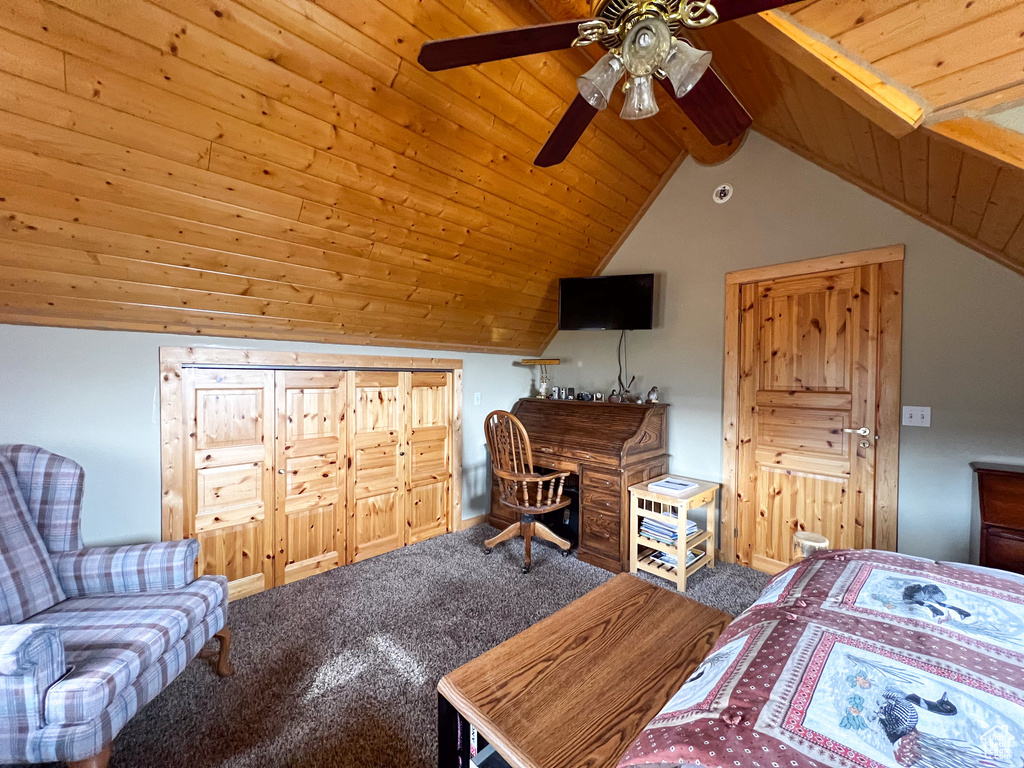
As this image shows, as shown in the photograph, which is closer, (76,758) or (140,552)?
(76,758)

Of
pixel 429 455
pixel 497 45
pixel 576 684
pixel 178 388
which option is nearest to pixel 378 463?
pixel 429 455

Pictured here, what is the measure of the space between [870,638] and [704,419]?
88.8 inches

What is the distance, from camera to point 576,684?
120 centimetres

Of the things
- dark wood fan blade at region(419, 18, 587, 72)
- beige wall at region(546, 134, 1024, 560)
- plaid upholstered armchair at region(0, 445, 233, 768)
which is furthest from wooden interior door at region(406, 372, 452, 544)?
dark wood fan blade at region(419, 18, 587, 72)

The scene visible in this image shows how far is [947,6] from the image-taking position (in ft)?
3.69

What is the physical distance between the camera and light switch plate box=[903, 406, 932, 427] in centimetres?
226

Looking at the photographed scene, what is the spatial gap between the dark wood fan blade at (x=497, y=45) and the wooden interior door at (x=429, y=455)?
235 centimetres

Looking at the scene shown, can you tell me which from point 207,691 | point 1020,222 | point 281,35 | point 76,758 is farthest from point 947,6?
point 207,691

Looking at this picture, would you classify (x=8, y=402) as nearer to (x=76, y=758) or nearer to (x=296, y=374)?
(x=296, y=374)

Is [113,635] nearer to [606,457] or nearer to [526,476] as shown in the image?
[526,476]

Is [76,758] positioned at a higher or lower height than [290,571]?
higher

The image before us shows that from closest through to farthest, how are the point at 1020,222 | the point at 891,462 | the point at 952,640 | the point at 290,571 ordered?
1. the point at 952,640
2. the point at 1020,222
3. the point at 891,462
4. the point at 290,571

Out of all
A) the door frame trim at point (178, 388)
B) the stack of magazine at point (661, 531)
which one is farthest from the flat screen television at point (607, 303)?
the door frame trim at point (178, 388)

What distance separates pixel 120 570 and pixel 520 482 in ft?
6.68
